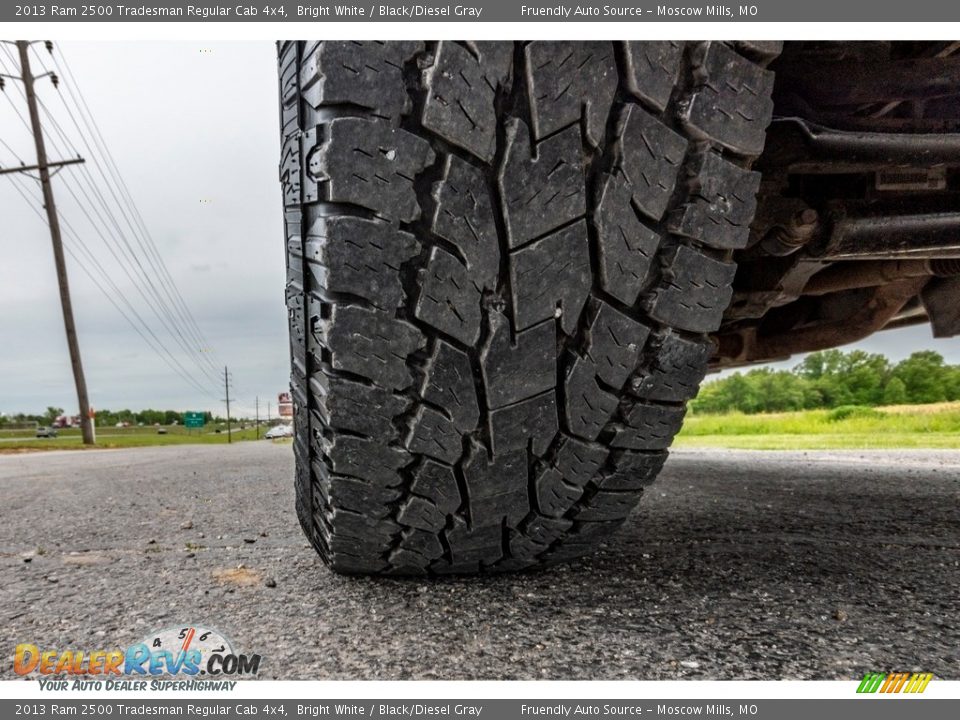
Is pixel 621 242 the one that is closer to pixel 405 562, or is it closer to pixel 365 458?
pixel 365 458

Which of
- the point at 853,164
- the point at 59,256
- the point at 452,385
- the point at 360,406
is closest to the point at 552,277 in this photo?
the point at 452,385

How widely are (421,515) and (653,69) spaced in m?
0.63

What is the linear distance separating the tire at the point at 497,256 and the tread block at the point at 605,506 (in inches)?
2.1

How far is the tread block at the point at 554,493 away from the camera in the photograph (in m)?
0.80

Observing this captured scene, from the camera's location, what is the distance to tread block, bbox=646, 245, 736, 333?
2.41 ft

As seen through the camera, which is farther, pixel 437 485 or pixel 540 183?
pixel 437 485

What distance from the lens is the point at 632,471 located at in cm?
85

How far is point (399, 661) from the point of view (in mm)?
663

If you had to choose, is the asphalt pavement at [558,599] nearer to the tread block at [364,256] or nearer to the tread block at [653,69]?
the tread block at [364,256]

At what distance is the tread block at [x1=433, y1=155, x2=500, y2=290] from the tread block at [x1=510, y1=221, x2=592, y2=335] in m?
0.03

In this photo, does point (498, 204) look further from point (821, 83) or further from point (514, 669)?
point (821, 83)

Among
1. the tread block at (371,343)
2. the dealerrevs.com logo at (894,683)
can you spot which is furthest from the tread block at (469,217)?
the dealerrevs.com logo at (894,683)

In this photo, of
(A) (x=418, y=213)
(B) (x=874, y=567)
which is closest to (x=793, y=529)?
(B) (x=874, y=567)

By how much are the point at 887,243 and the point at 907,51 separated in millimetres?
308
